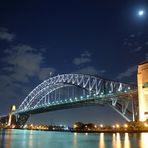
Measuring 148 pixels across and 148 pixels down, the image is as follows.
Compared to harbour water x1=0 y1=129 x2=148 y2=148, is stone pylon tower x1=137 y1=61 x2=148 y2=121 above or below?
above

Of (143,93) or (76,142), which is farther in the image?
(143,93)

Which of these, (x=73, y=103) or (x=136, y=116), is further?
(x=73, y=103)

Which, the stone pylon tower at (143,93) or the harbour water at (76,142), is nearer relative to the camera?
the harbour water at (76,142)

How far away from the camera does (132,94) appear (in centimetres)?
8131

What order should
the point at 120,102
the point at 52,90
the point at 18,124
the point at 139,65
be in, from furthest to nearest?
the point at 18,124 < the point at 52,90 < the point at 139,65 < the point at 120,102

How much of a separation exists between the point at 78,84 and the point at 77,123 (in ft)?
58.4

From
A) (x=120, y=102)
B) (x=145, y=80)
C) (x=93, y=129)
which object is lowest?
(x=93, y=129)

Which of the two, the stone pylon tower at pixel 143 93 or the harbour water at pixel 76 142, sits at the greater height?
the stone pylon tower at pixel 143 93

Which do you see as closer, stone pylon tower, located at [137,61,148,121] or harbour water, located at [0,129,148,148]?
harbour water, located at [0,129,148,148]

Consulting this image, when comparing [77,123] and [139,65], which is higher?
[139,65]

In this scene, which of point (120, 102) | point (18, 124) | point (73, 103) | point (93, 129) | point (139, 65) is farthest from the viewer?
point (18, 124)

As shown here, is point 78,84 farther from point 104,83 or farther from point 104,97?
point 104,97

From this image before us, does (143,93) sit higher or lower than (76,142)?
higher

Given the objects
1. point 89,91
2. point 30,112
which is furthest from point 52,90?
point 89,91
